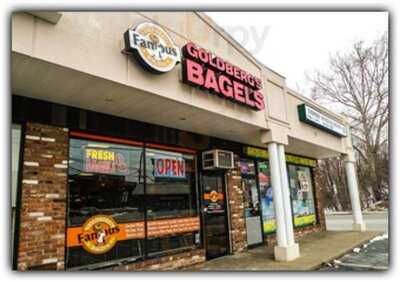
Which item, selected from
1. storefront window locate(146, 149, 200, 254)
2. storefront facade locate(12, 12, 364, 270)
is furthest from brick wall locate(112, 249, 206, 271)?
storefront window locate(146, 149, 200, 254)

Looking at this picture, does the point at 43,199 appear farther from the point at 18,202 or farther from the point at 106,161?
the point at 106,161

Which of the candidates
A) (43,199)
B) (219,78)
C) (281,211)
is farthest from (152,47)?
(281,211)

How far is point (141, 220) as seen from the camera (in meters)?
6.10

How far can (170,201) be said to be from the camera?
6.79 m

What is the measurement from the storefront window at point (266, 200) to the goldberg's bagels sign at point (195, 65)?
331cm

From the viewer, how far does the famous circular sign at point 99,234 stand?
17.2 ft

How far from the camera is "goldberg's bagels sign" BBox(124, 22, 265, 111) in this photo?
4562 millimetres

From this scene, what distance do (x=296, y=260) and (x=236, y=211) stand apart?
6.36 feet

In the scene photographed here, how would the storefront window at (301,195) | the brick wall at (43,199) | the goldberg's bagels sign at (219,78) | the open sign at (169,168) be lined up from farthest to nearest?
the storefront window at (301,195), the open sign at (169,168), the goldberg's bagels sign at (219,78), the brick wall at (43,199)

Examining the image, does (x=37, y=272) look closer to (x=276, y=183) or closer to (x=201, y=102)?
(x=201, y=102)

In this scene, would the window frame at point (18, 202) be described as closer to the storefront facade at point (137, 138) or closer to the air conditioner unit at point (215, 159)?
the storefront facade at point (137, 138)

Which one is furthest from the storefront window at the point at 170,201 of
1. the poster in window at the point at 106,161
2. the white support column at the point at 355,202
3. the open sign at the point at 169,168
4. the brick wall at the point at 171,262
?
the white support column at the point at 355,202

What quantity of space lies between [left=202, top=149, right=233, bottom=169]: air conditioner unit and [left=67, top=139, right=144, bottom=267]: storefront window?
6.03 ft

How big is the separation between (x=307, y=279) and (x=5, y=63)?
548 centimetres
